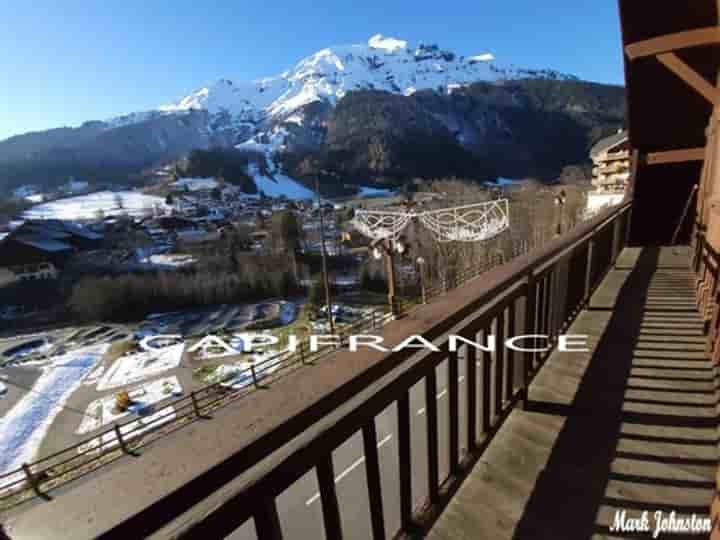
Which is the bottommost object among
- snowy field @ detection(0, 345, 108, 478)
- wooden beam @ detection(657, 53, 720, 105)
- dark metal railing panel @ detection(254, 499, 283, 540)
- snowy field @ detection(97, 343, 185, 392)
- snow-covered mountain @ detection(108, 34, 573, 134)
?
snowy field @ detection(0, 345, 108, 478)

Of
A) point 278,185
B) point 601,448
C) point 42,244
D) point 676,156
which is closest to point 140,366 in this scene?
point 601,448

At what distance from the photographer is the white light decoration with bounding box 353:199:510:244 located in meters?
10.3

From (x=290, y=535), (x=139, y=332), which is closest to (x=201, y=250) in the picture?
(x=139, y=332)

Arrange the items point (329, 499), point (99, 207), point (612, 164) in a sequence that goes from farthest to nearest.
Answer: point (99, 207)
point (612, 164)
point (329, 499)

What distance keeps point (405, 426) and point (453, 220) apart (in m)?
10.7

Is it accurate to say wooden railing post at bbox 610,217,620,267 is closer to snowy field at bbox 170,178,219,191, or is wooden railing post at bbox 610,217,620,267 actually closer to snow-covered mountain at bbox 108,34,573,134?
snowy field at bbox 170,178,219,191

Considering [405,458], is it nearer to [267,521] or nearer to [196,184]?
[267,521]

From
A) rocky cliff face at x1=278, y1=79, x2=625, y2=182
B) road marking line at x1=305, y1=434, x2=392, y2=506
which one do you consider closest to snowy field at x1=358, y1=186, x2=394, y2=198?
rocky cliff face at x1=278, y1=79, x2=625, y2=182

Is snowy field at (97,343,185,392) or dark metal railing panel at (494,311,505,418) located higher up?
dark metal railing panel at (494,311,505,418)

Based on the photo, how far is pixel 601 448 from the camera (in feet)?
4.85

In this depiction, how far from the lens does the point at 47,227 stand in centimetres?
3030

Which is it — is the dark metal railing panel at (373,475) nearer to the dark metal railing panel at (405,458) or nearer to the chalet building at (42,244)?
the dark metal railing panel at (405,458)

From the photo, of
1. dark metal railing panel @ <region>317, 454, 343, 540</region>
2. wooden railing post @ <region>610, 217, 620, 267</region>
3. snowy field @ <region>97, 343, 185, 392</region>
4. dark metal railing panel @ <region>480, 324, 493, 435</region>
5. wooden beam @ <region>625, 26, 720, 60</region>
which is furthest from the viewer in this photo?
snowy field @ <region>97, 343, 185, 392</region>

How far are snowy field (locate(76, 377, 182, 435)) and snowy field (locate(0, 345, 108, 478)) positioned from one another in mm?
1073
